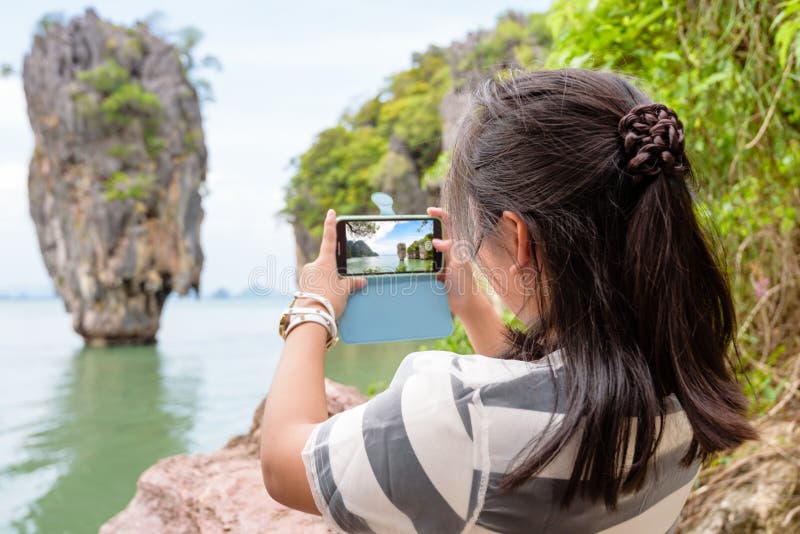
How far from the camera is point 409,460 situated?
0.40 metres

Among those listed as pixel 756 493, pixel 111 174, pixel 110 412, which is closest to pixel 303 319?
pixel 756 493

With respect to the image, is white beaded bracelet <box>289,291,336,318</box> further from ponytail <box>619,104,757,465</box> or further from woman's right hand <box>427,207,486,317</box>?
ponytail <box>619,104,757,465</box>

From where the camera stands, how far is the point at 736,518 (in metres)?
1.16

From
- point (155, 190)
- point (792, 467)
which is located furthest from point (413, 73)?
point (792, 467)

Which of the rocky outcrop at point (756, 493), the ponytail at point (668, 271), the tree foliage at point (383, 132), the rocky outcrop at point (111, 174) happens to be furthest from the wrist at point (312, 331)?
the rocky outcrop at point (111, 174)

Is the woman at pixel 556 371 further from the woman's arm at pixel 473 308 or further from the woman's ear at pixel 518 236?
the woman's arm at pixel 473 308

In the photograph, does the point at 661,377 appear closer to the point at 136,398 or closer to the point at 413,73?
the point at 136,398

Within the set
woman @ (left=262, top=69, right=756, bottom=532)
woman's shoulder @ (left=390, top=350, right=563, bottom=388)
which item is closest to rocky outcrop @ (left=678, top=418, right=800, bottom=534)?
woman @ (left=262, top=69, right=756, bottom=532)

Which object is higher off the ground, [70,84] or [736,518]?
[70,84]

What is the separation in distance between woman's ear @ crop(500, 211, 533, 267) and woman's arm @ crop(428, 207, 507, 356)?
0.59 ft

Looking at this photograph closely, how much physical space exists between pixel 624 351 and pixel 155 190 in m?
11.9

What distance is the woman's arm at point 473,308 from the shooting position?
68 cm

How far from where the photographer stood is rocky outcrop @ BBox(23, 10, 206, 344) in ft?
35.6

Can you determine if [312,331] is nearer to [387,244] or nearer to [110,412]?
[387,244]
